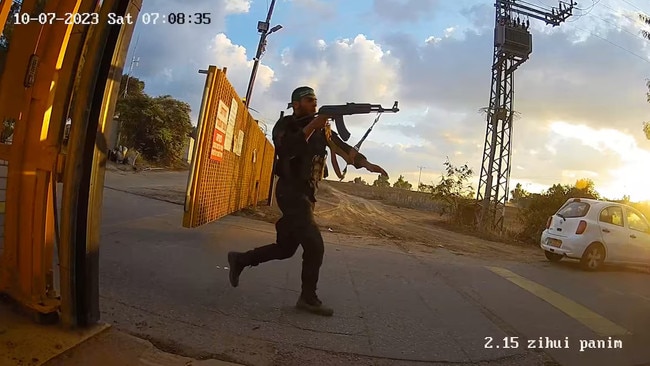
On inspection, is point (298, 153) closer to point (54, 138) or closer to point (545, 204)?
point (54, 138)

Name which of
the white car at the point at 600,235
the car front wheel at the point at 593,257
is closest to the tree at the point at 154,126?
the white car at the point at 600,235

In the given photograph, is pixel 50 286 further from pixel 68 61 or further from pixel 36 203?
pixel 68 61

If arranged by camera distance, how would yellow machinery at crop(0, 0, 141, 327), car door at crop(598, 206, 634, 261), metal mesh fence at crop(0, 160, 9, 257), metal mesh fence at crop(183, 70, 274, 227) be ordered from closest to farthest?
yellow machinery at crop(0, 0, 141, 327), metal mesh fence at crop(0, 160, 9, 257), metal mesh fence at crop(183, 70, 274, 227), car door at crop(598, 206, 634, 261)

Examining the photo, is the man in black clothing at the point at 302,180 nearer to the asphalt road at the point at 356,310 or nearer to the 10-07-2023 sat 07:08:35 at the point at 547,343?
the asphalt road at the point at 356,310

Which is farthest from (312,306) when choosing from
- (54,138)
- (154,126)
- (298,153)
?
(154,126)

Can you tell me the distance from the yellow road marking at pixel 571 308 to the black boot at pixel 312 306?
8.96 ft

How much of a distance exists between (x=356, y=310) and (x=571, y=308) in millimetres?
2853

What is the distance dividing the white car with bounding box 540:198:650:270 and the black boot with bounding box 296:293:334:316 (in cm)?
757

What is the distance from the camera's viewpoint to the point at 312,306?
13.6ft

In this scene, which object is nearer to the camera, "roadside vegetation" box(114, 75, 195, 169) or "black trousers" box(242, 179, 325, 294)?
"black trousers" box(242, 179, 325, 294)

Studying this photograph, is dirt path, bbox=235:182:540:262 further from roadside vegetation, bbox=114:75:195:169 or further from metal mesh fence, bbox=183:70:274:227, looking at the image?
roadside vegetation, bbox=114:75:195:169

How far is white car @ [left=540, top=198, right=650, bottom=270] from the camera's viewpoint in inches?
381

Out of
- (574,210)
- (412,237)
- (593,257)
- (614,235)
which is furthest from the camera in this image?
(412,237)

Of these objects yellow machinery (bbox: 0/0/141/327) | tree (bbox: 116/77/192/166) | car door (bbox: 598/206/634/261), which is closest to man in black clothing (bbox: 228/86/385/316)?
yellow machinery (bbox: 0/0/141/327)
